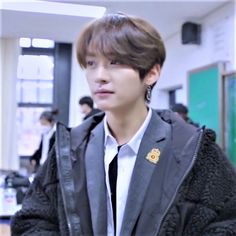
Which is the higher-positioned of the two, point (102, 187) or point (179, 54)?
point (179, 54)

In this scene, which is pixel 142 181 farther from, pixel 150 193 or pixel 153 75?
pixel 153 75

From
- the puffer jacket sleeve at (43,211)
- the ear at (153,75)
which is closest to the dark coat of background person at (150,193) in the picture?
the puffer jacket sleeve at (43,211)

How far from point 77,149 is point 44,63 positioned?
932 millimetres

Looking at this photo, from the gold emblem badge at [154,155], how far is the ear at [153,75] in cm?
14

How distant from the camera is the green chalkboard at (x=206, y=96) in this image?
13.9ft

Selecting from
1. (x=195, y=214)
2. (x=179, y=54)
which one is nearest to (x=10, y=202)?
(x=195, y=214)

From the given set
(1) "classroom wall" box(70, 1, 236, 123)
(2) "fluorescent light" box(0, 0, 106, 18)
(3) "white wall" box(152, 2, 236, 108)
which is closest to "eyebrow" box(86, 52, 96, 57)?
(2) "fluorescent light" box(0, 0, 106, 18)

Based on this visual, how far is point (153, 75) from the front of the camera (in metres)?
0.90

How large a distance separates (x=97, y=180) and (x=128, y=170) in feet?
0.23

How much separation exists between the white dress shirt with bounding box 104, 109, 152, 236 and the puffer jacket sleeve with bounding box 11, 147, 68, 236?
104mm

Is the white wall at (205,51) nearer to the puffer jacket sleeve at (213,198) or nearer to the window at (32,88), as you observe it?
the window at (32,88)

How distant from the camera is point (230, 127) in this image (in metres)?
4.10

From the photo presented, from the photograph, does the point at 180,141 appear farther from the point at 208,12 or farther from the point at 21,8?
the point at 208,12

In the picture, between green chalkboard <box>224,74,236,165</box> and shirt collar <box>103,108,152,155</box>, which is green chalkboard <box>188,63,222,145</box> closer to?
green chalkboard <box>224,74,236,165</box>
